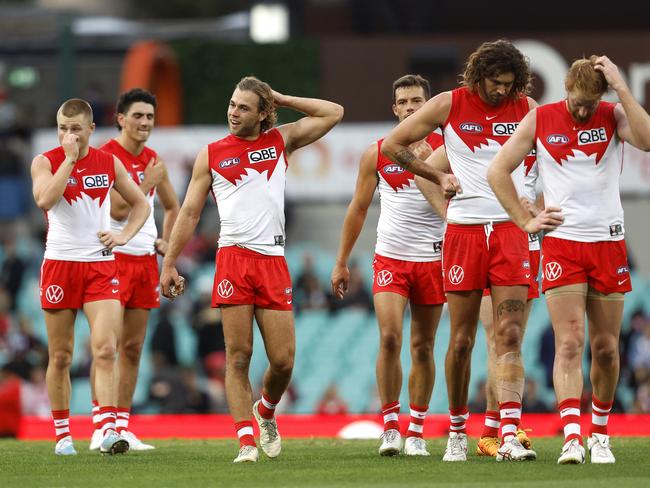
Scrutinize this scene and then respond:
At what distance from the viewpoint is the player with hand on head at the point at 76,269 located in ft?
38.5

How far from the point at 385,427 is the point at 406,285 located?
3.64 feet

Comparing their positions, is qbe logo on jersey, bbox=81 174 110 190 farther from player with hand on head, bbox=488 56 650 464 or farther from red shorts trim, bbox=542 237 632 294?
red shorts trim, bbox=542 237 632 294

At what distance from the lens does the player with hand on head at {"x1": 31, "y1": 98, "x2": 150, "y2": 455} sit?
11.7 metres

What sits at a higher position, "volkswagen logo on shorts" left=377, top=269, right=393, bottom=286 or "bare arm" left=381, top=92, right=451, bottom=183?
"bare arm" left=381, top=92, right=451, bottom=183

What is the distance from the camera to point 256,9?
28062 mm

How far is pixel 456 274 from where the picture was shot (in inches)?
403

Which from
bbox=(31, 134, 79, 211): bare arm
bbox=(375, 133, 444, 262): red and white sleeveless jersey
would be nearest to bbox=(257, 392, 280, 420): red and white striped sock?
bbox=(375, 133, 444, 262): red and white sleeveless jersey

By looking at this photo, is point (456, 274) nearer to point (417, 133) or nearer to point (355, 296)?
point (417, 133)

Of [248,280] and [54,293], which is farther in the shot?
[54,293]

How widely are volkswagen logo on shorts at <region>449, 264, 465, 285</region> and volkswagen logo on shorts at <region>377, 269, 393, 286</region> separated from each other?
108cm

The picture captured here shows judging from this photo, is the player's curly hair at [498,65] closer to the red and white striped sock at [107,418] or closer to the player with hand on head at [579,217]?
the player with hand on head at [579,217]

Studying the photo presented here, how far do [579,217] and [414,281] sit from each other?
1.85 m

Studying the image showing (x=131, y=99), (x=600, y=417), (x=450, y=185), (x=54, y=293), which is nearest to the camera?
(x=600, y=417)

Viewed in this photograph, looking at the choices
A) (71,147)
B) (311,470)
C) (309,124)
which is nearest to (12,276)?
(71,147)
